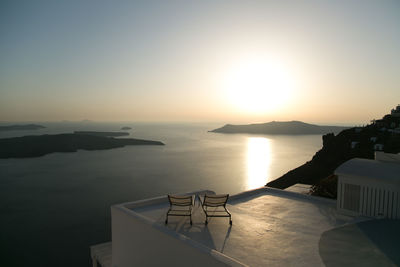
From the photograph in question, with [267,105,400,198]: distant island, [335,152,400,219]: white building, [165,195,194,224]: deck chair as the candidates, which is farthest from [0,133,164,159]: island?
[335,152,400,219]: white building

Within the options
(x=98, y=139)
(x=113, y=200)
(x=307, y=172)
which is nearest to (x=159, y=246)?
(x=307, y=172)

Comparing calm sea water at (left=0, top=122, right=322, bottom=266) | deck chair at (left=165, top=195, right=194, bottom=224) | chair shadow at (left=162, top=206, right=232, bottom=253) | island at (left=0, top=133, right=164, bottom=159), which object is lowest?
calm sea water at (left=0, top=122, right=322, bottom=266)

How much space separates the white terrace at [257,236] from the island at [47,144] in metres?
77.3

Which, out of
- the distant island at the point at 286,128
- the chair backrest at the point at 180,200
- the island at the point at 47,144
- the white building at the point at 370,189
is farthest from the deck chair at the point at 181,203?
the distant island at the point at 286,128

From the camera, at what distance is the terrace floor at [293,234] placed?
138 inches

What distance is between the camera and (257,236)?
4.25 m

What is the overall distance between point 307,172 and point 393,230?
Answer: 27281 millimetres

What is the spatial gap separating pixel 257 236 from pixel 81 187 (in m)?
42.0

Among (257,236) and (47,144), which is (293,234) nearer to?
(257,236)

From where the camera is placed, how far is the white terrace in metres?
3.51

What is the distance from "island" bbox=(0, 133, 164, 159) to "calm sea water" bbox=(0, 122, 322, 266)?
4.34 meters

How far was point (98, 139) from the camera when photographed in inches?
3612

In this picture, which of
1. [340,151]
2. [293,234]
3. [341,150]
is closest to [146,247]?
[293,234]

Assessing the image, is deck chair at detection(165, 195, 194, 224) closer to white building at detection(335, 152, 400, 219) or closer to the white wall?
the white wall
